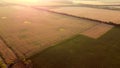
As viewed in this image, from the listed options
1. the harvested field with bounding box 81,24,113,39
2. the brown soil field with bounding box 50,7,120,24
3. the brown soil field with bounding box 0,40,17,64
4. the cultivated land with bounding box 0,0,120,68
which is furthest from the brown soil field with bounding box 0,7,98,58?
the brown soil field with bounding box 50,7,120,24

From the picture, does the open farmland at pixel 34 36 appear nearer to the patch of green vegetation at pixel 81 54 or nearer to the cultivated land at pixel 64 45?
the cultivated land at pixel 64 45

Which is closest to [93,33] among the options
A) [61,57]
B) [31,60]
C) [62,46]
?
[62,46]

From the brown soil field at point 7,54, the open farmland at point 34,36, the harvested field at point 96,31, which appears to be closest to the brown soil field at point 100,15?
the harvested field at point 96,31

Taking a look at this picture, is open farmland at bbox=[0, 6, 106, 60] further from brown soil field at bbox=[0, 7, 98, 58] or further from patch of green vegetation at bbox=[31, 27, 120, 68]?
patch of green vegetation at bbox=[31, 27, 120, 68]


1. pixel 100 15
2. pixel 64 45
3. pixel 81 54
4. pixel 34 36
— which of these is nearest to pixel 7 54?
pixel 34 36

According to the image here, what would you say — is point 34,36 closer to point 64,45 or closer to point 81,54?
point 64,45

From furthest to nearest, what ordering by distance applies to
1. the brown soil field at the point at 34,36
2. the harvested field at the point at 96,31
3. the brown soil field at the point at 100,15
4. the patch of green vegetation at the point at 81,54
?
1. the brown soil field at the point at 100,15
2. the harvested field at the point at 96,31
3. the brown soil field at the point at 34,36
4. the patch of green vegetation at the point at 81,54
